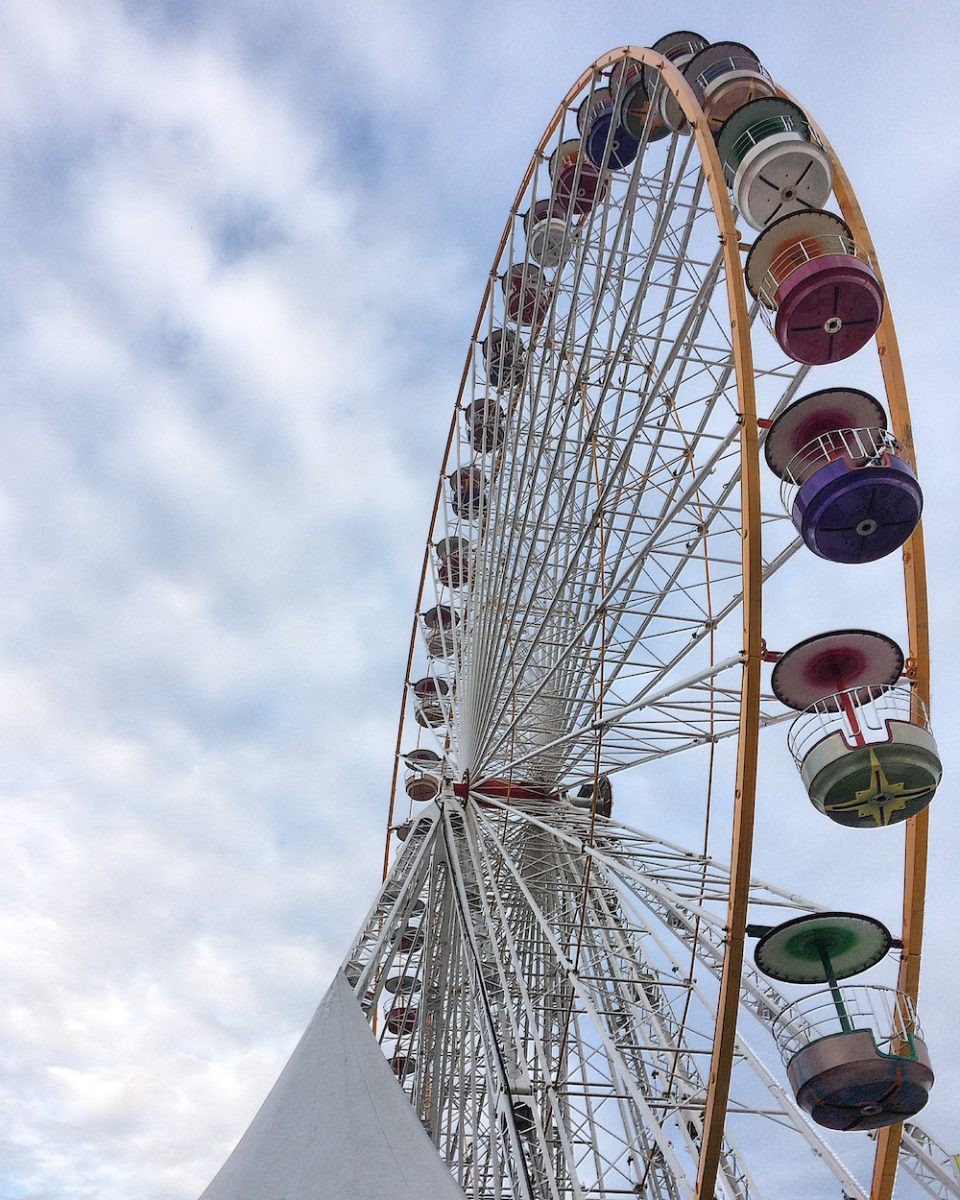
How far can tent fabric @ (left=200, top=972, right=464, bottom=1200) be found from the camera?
9711 millimetres

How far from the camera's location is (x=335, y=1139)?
10.3 meters

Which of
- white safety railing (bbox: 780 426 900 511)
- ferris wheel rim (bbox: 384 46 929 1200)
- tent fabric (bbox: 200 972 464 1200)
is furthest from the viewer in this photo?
tent fabric (bbox: 200 972 464 1200)

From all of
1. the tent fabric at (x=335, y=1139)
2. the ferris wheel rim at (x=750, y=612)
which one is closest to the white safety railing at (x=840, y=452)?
the ferris wheel rim at (x=750, y=612)

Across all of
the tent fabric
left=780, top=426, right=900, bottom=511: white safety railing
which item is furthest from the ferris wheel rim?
the tent fabric

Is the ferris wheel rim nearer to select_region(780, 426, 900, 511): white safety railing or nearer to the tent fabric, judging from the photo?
select_region(780, 426, 900, 511): white safety railing

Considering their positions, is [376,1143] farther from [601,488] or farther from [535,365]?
[535,365]

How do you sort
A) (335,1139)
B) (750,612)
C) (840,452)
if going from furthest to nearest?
(335,1139) → (840,452) → (750,612)

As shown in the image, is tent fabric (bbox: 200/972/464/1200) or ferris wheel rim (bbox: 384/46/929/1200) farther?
tent fabric (bbox: 200/972/464/1200)

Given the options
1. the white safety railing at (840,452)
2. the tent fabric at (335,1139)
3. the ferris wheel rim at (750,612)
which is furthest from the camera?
the tent fabric at (335,1139)

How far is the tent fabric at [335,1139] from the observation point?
9711 millimetres

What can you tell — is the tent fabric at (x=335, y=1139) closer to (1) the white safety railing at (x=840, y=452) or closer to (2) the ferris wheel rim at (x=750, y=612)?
(2) the ferris wheel rim at (x=750, y=612)

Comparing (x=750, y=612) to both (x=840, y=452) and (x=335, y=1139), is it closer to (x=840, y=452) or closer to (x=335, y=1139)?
(x=840, y=452)

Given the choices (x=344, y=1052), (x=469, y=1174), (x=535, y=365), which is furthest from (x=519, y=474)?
(x=469, y=1174)

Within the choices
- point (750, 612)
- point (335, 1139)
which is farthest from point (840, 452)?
point (335, 1139)
